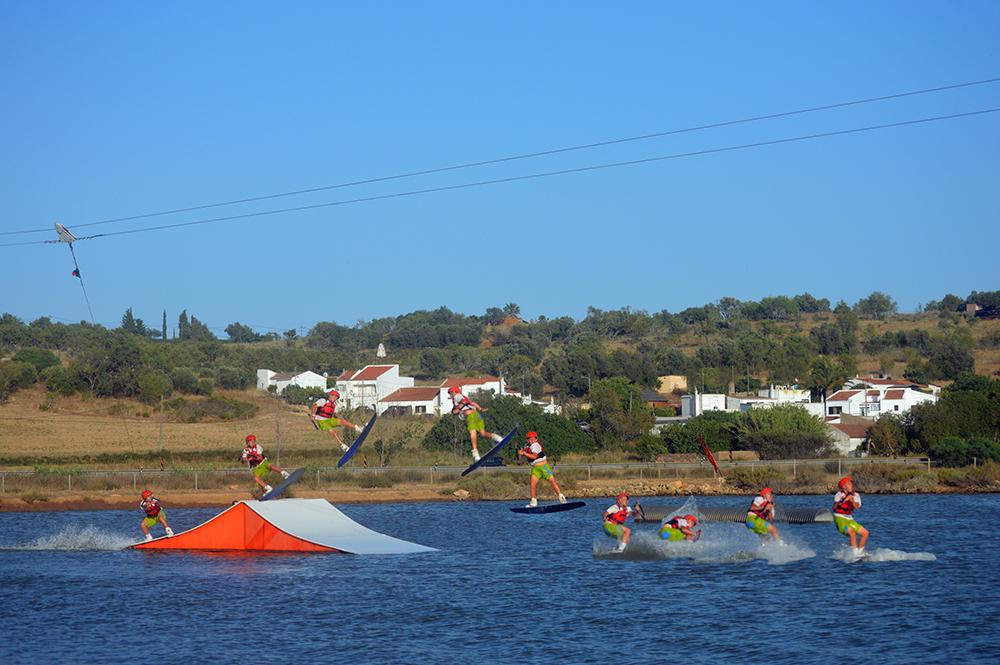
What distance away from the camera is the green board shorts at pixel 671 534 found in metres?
35.9

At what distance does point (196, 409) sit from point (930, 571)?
232ft

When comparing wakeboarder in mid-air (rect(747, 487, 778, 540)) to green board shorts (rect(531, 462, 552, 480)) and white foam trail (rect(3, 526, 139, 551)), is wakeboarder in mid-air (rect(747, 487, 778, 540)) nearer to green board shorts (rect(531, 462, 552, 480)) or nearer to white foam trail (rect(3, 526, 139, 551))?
green board shorts (rect(531, 462, 552, 480))

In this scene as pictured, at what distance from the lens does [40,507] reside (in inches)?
2185

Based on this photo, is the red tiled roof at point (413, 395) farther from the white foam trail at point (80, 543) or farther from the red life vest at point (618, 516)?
the red life vest at point (618, 516)

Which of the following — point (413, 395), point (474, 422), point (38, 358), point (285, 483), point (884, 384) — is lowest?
point (285, 483)

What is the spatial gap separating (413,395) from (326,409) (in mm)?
66137

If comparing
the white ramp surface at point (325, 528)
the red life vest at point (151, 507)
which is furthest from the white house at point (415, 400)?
the red life vest at point (151, 507)

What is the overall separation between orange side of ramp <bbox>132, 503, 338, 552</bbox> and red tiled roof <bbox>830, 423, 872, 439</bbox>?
44551 mm

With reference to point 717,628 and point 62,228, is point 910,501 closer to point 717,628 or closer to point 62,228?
point 717,628

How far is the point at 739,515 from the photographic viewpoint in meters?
45.8

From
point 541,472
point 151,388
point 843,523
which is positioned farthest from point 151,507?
point 151,388

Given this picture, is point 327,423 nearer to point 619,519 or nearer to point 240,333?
point 619,519

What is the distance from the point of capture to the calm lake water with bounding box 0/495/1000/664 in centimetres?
2406

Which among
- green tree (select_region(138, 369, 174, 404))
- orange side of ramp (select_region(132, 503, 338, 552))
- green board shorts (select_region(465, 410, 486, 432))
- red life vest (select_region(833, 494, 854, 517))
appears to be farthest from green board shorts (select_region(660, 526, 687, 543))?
green tree (select_region(138, 369, 174, 404))
